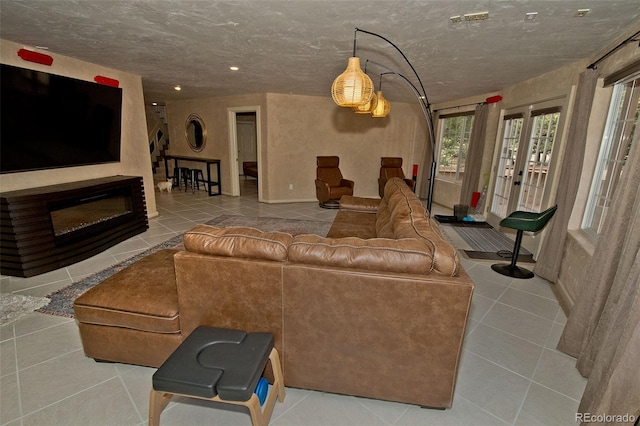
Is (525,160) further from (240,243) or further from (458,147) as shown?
(240,243)

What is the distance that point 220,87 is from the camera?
18.4 feet

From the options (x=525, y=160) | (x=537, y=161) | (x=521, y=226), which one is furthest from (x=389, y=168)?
(x=521, y=226)

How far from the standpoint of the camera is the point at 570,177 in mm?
2875

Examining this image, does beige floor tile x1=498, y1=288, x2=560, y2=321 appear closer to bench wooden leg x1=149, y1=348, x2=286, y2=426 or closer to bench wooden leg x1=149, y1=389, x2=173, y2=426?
bench wooden leg x1=149, y1=348, x2=286, y2=426

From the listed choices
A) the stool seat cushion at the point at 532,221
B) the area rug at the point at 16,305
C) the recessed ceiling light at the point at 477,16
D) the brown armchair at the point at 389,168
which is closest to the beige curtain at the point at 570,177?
the stool seat cushion at the point at 532,221

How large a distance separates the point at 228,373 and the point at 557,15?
306 centimetres

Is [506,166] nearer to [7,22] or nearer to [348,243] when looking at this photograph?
[348,243]

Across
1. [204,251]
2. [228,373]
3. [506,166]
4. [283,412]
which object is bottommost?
[283,412]

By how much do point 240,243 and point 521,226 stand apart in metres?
3.07

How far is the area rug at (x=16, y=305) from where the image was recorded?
7.49 feet

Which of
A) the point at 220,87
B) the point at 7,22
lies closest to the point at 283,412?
the point at 7,22

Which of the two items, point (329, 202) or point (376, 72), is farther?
point (329, 202)

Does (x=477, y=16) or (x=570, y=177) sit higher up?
(x=477, y=16)

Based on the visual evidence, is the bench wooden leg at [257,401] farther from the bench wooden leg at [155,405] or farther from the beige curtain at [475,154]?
the beige curtain at [475,154]
